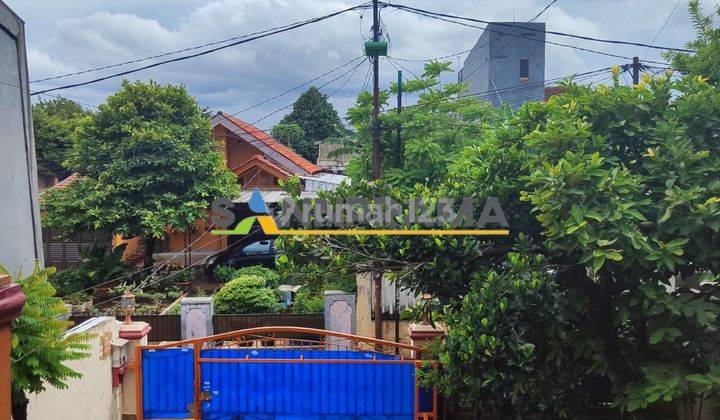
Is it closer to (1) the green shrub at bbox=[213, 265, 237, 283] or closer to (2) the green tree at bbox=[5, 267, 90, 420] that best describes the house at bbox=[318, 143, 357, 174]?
(1) the green shrub at bbox=[213, 265, 237, 283]

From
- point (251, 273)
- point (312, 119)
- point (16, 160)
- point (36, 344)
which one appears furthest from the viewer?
point (312, 119)

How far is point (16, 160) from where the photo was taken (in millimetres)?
4805

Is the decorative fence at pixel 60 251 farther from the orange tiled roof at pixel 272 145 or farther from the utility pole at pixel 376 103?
the utility pole at pixel 376 103

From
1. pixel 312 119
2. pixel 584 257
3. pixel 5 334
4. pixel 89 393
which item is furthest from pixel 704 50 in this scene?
pixel 312 119

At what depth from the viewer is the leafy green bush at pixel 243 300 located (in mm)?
8969

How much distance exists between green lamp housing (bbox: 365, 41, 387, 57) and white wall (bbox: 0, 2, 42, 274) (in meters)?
5.18

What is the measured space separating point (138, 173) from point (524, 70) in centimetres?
1556

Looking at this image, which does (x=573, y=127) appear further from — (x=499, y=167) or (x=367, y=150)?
(x=367, y=150)

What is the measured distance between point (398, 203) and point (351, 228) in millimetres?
500

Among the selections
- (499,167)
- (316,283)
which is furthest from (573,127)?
(316,283)

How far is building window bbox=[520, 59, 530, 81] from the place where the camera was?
2083 centimetres

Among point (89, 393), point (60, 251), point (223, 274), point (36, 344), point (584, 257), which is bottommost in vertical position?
point (223, 274)

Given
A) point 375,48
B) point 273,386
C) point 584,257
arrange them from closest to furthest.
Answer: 1. point 584,257
2. point 273,386
3. point 375,48

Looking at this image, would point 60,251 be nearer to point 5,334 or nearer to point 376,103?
point 376,103
